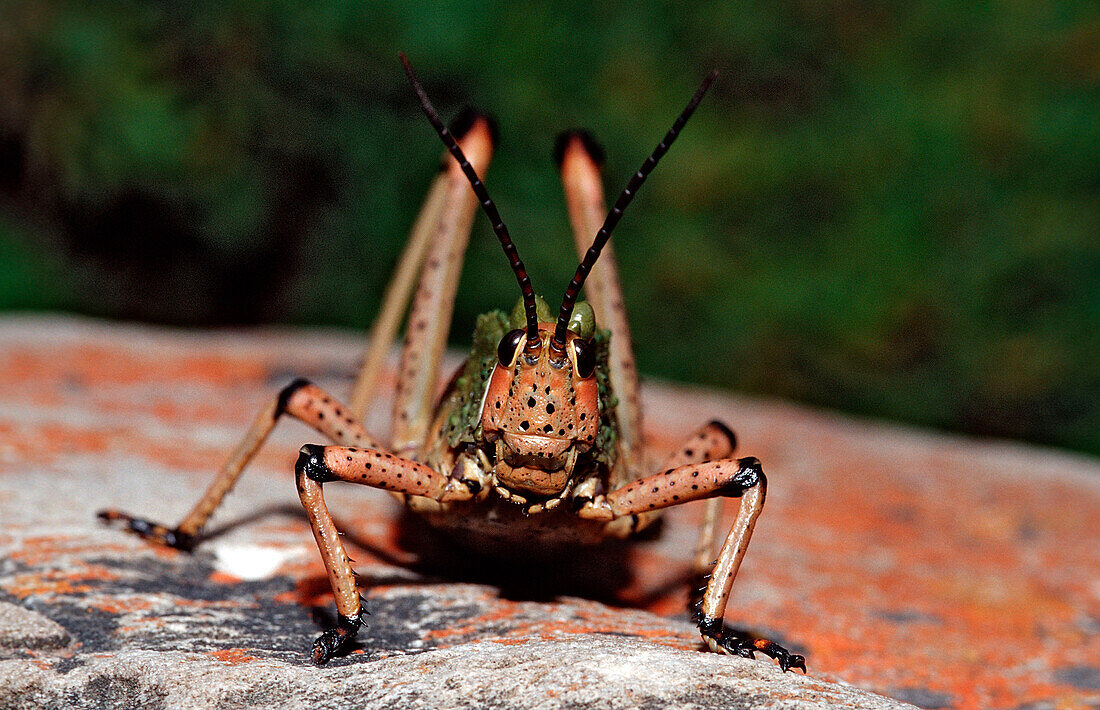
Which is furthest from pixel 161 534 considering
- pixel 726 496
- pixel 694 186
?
pixel 694 186

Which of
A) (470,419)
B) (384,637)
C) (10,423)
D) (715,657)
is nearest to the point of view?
(715,657)

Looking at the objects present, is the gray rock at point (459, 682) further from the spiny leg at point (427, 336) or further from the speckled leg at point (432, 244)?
the speckled leg at point (432, 244)

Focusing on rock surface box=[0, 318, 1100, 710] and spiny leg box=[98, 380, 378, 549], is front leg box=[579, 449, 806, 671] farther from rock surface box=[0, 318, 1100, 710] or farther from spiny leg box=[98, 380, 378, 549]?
spiny leg box=[98, 380, 378, 549]

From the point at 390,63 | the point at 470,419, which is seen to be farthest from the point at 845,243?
the point at 470,419

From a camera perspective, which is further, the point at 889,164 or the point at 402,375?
the point at 889,164

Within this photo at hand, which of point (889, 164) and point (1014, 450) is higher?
point (889, 164)

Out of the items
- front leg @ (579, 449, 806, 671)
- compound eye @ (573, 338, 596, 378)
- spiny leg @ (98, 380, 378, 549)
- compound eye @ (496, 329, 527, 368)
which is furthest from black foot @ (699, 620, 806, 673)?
spiny leg @ (98, 380, 378, 549)

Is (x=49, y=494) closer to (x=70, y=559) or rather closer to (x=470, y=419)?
(x=70, y=559)

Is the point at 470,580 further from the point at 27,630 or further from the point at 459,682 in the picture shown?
the point at 27,630
